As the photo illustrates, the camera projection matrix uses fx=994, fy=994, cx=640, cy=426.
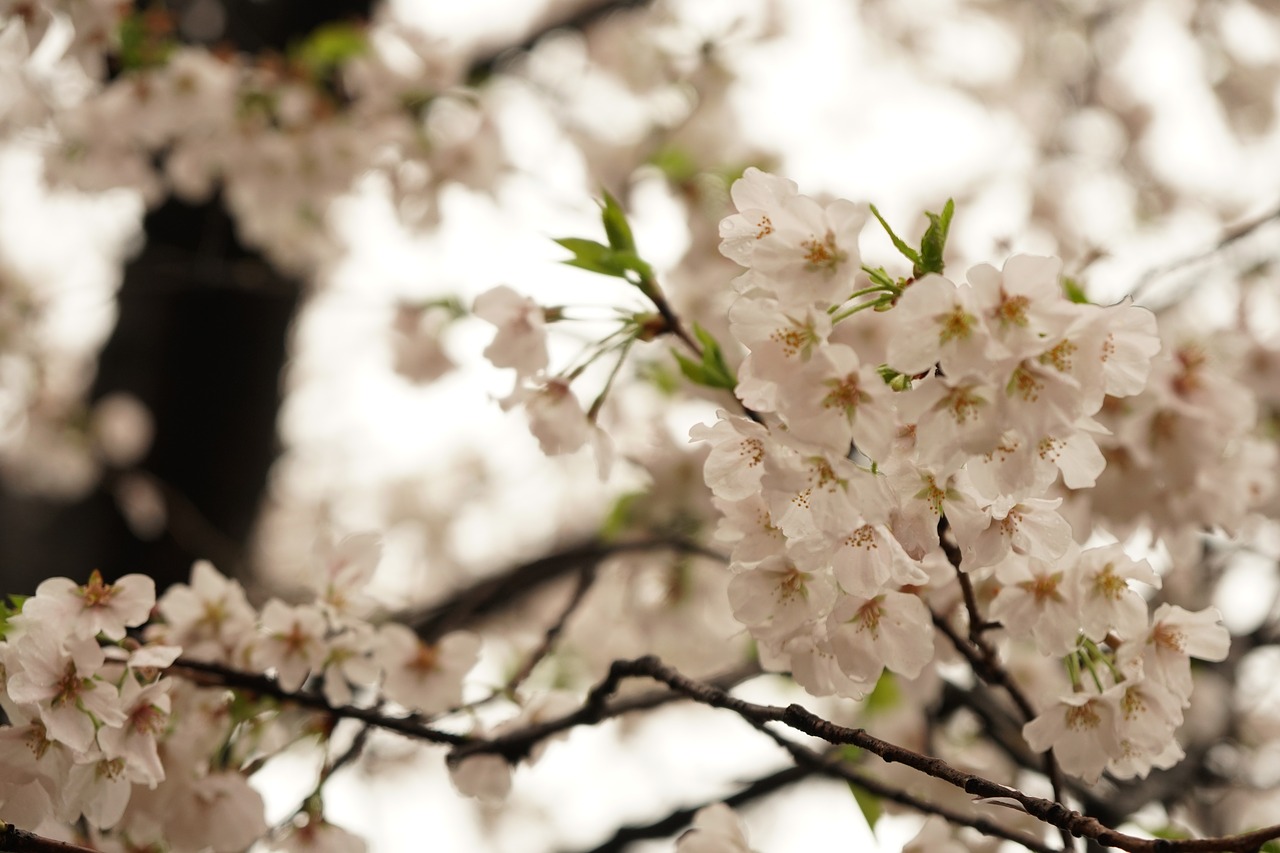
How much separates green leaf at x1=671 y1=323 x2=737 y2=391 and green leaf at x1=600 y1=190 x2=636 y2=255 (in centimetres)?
13

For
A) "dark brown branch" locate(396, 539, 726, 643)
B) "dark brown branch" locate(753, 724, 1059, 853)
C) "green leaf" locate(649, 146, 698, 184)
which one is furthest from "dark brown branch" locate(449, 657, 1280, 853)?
"green leaf" locate(649, 146, 698, 184)

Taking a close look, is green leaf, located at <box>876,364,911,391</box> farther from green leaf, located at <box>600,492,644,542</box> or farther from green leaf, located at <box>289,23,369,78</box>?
green leaf, located at <box>289,23,369,78</box>

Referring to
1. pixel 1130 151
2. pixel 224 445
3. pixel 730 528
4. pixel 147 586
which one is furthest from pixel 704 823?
pixel 1130 151

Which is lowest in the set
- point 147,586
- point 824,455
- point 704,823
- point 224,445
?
point 224,445

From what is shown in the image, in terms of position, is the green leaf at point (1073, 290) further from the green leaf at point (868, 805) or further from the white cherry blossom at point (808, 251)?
the green leaf at point (868, 805)

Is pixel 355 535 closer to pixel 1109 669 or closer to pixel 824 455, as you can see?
pixel 824 455

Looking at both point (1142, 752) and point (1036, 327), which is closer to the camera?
point (1036, 327)

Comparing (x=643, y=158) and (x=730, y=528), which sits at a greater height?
(x=730, y=528)

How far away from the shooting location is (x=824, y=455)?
2.55ft

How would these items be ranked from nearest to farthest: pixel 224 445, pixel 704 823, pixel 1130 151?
1. pixel 704 823
2. pixel 224 445
3. pixel 1130 151

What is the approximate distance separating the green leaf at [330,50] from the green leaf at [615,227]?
1.28 m

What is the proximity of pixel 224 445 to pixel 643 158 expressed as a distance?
1454mm

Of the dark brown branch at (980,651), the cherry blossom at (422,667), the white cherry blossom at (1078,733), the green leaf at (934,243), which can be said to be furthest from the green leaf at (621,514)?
the green leaf at (934,243)

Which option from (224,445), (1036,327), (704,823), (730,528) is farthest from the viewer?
(224,445)
